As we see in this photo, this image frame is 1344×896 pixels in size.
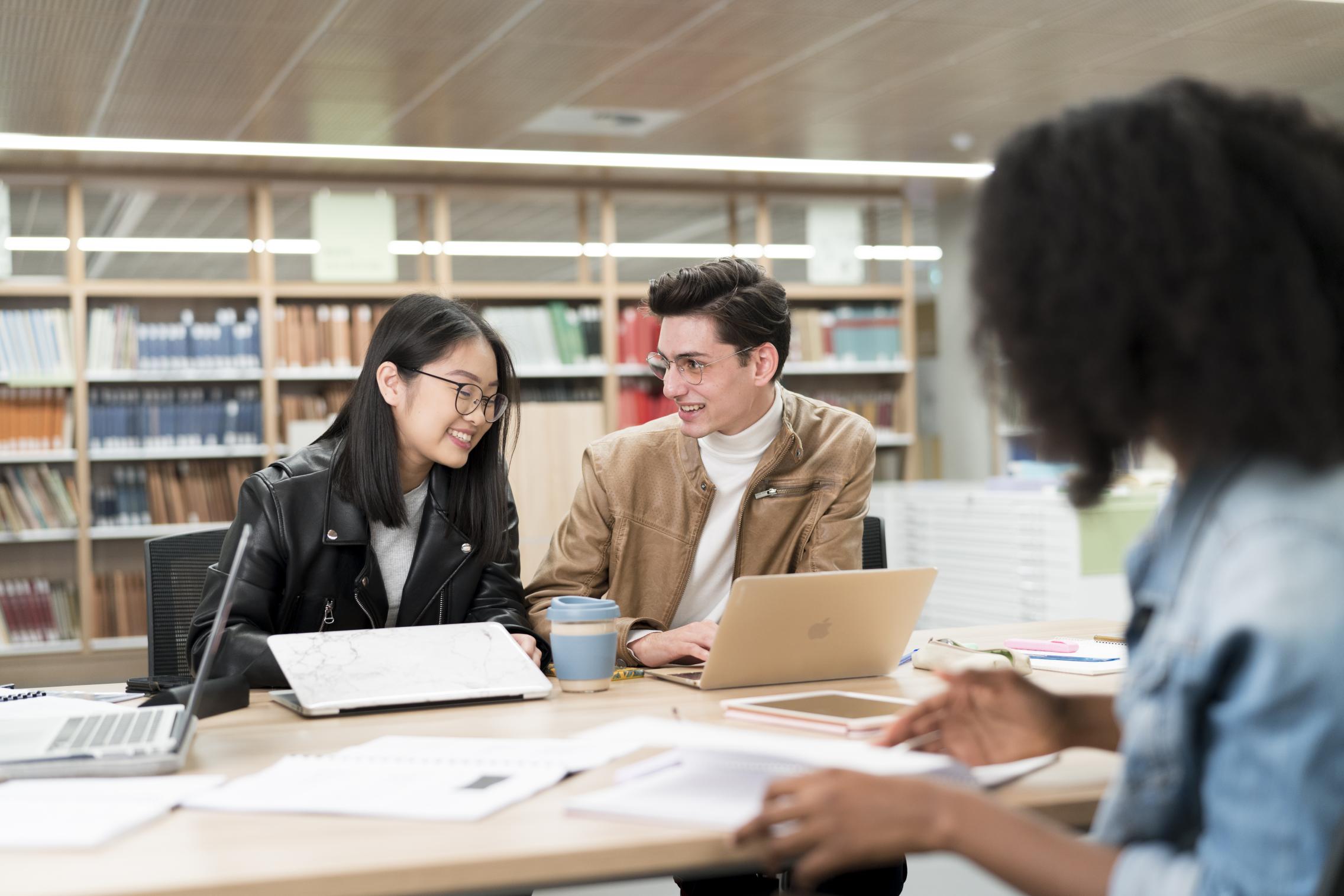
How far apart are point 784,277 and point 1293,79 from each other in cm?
269

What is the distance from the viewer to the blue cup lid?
1.66 metres

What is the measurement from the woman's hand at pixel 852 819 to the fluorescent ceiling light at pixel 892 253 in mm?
6083

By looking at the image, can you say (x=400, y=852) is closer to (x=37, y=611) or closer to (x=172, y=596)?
(x=172, y=596)

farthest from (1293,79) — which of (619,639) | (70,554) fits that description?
(70,554)

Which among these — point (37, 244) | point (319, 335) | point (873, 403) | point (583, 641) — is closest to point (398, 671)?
point (583, 641)

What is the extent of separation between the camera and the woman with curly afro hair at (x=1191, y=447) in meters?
0.76

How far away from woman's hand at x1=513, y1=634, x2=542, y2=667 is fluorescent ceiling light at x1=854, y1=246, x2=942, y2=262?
5.25 m

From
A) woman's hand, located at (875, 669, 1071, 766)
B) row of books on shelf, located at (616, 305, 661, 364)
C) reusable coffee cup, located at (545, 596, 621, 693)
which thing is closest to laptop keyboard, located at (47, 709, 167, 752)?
reusable coffee cup, located at (545, 596, 621, 693)

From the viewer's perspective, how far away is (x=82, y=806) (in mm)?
1107

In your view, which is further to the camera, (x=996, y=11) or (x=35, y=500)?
(x=35, y=500)

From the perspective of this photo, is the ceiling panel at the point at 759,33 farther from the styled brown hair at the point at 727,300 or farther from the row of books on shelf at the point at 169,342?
the row of books on shelf at the point at 169,342

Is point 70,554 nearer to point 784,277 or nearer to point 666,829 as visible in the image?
point 784,277

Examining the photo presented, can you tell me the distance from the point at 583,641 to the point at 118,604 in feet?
15.6

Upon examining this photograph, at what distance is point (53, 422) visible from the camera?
5598mm
